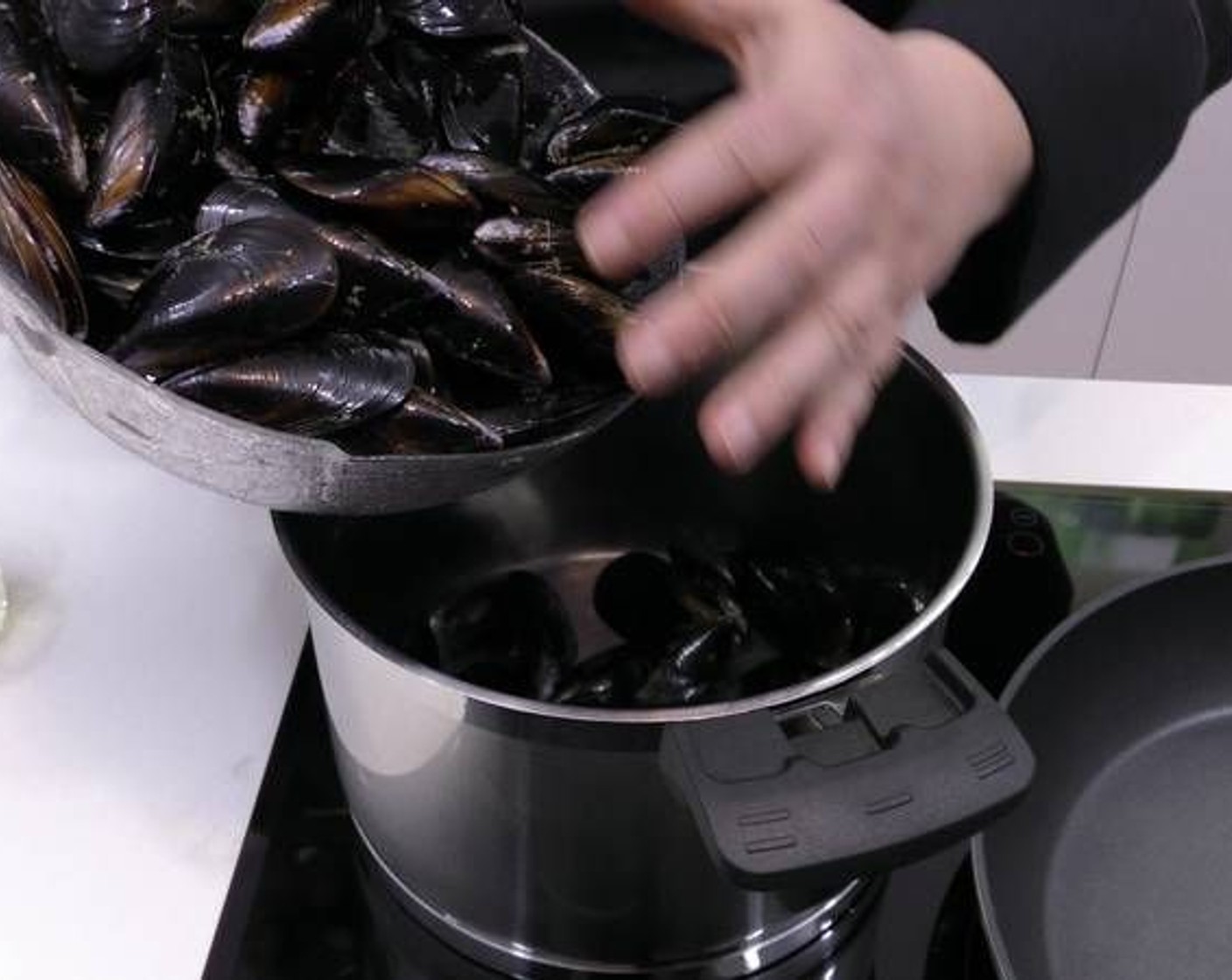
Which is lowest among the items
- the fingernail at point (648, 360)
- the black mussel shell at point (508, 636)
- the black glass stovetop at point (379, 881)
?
the black glass stovetop at point (379, 881)

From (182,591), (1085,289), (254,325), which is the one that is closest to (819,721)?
(254,325)

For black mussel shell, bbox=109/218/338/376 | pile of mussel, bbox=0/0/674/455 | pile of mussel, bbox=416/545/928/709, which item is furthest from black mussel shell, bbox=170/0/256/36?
pile of mussel, bbox=416/545/928/709

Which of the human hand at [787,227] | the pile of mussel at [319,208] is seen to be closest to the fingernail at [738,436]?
the human hand at [787,227]

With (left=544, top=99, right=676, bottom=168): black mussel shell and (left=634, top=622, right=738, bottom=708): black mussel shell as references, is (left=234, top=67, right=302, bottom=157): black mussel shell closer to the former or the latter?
(left=544, top=99, right=676, bottom=168): black mussel shell

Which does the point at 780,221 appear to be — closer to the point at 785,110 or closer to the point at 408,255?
the point at 785,110

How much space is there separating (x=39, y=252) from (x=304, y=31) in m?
0.12

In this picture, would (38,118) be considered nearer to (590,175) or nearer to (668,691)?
(590,175)

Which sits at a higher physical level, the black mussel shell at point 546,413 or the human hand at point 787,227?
the human hand at point 787,227

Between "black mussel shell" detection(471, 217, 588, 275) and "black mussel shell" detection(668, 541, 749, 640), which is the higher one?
"black mussel shell" detection(471, 217, 588, 275)

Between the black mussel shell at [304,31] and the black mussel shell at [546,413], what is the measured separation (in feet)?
0.45

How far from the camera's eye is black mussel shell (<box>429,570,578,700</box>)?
22.2 inches

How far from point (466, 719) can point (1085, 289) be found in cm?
115

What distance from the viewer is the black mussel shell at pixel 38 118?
1.66ft

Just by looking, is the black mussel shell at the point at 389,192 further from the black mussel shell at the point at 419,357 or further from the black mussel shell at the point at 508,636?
the black mussel shell at the point at 508,636
